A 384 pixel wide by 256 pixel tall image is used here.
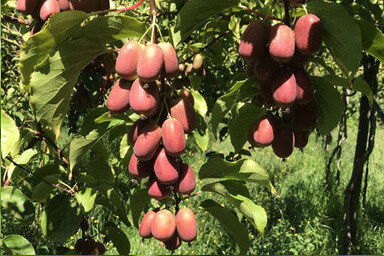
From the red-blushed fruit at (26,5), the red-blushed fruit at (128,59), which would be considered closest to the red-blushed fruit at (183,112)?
the red-blushed fruit at (128,59)

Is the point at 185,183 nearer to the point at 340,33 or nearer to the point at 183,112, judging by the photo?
the point at 183,112

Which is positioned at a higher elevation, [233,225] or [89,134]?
[89,134]

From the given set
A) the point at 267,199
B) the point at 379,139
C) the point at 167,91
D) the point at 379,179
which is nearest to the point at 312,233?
the point at 267,199

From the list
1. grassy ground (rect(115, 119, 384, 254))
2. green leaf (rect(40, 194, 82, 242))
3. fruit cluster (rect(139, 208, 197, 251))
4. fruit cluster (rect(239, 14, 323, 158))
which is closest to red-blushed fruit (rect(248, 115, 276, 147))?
fruit cluster (rect(239, 14, 323, 158))

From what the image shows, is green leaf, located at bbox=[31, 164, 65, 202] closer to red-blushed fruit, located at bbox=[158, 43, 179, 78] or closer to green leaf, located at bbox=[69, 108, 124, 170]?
green leaf, located at bbox=[69, 108, 124, 170]

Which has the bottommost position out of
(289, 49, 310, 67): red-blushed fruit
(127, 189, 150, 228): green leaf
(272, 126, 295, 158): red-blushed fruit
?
(127, 189, 150, 228): green leaf

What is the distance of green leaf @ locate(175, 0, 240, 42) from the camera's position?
77 cm

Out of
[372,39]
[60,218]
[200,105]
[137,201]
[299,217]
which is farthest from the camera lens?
[299,217]

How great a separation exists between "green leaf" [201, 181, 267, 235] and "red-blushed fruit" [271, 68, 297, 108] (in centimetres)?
27

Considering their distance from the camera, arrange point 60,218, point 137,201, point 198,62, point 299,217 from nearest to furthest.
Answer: point 137,201 < point 60,218 < point 198,62 < point 299,217

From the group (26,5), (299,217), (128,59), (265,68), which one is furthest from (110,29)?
(299,217)

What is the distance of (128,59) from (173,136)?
16 centimetres

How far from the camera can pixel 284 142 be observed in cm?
81

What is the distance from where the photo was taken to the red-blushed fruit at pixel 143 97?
71 cm
